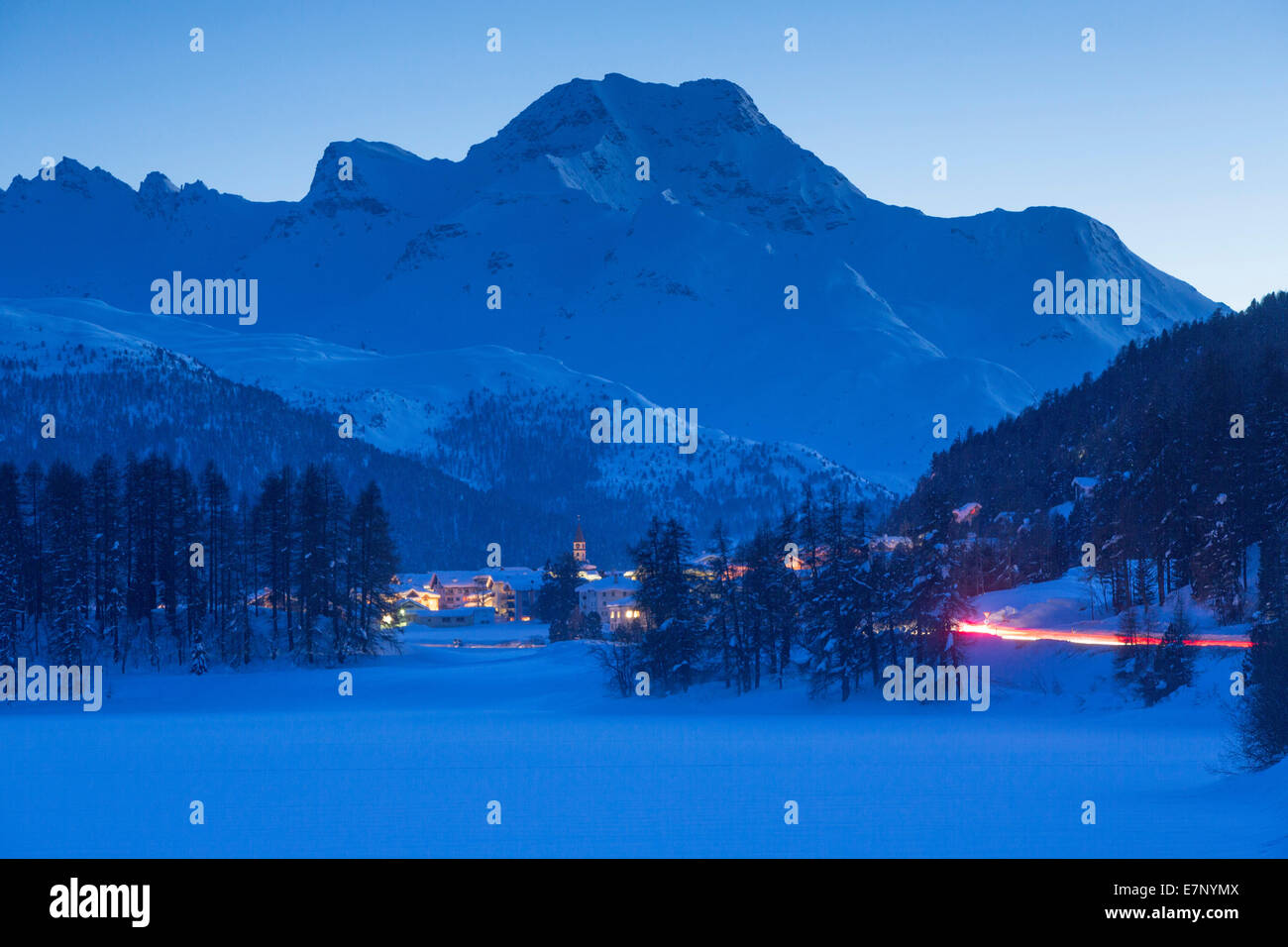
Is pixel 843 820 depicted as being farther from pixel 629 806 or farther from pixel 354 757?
pixel 354 757

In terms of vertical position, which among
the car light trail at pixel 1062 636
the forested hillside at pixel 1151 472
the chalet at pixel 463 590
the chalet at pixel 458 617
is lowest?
the chalet at pixel 458 617

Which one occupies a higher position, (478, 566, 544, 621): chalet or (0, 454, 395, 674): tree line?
(0, 454, 395, 674): tree line

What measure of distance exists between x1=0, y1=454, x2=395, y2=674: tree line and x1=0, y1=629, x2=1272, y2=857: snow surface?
7.80 metres

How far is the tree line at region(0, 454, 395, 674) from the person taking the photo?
264ft

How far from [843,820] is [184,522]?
64.7m

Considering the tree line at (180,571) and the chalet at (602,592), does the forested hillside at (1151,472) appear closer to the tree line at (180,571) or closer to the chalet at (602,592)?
the chalet at (602,592)

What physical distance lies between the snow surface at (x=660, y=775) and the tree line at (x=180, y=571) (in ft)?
25.6

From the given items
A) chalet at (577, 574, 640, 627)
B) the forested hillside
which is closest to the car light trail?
the forested hillside

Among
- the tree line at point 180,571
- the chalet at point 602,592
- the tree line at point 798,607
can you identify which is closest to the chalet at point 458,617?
the chalet at point 602,592

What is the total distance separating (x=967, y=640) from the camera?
69562 mm

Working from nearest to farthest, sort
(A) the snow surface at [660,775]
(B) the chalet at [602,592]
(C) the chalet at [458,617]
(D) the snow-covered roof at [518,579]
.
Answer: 1. (A) the snow surface at [660,775]
2. (C) the chalet at [458,617]
3. (B) the chalet at [602,592]
4. (D) the snow-covered roof at [518,579]

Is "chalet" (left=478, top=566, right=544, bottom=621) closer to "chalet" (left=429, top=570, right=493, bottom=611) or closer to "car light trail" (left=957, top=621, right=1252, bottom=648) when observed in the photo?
"chalet" (left=429, top=570, right=493, bottom=611)

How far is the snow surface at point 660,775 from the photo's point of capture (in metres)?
29.7
